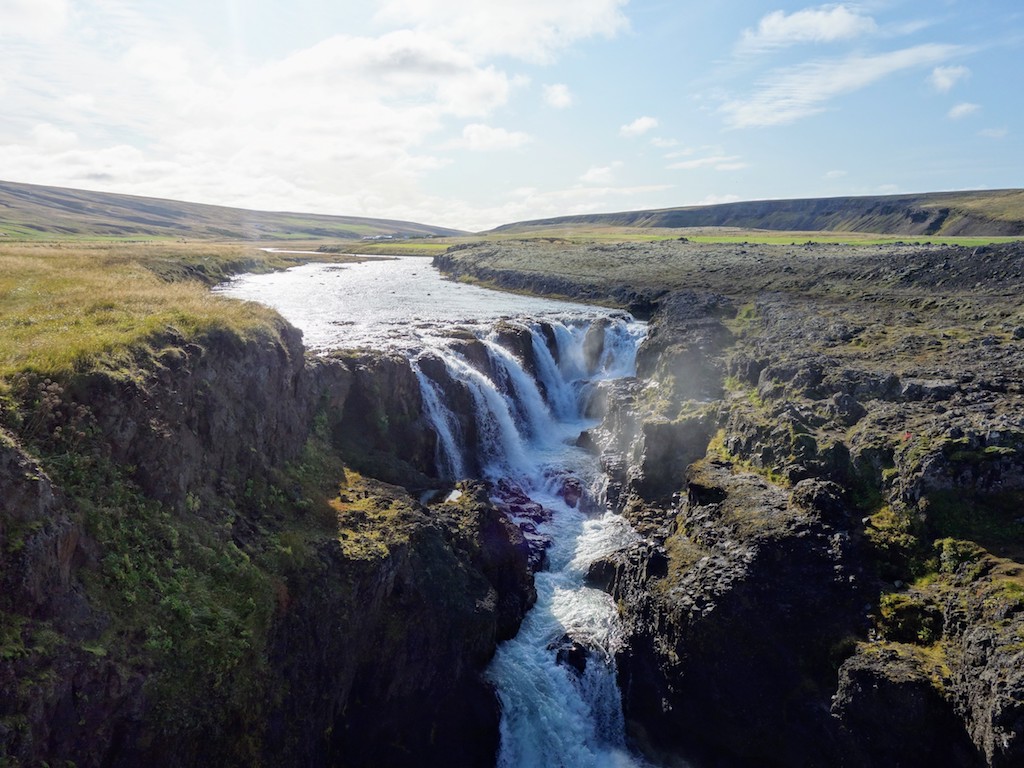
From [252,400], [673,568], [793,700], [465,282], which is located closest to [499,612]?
[673,568]

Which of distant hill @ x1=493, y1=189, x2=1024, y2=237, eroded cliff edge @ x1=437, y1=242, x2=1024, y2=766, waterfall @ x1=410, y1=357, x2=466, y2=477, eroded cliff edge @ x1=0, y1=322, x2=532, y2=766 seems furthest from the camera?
distant hill @ x1=493, y1=189, x2=1024, y2=237

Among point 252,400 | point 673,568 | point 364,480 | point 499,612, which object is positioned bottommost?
point 499,612

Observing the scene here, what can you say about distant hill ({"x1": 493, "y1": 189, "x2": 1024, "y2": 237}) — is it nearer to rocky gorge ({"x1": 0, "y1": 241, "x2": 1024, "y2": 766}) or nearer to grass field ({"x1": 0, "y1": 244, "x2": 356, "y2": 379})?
rocky gorge ({"x1": 0, "y1": 241, "x2": 1024, "y2": 766})

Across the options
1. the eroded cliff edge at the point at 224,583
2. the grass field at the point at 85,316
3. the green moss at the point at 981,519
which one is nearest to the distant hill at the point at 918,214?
the green moss at the point at 981,519

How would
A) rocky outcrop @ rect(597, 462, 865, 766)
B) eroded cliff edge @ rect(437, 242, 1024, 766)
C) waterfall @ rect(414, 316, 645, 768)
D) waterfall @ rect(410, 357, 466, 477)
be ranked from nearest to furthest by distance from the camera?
eroded cliff edge @ rect(437, 242, 1024, 766) < rocky outcrop @ rect(597, 462, 865, 766) < waterfall @ rect(414, 316, 645, 768) < waterfall @ rect(410, 357, 466, 477)

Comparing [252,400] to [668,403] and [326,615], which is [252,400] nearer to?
[326,615]

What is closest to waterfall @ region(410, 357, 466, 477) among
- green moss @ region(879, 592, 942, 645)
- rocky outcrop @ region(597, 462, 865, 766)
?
rocky outcrop @ region(597, 462, 865, 766)

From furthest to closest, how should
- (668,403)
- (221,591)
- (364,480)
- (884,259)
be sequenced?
1. (884,259)
2. (668,403)
3. (364,480)
4. (221,591)
